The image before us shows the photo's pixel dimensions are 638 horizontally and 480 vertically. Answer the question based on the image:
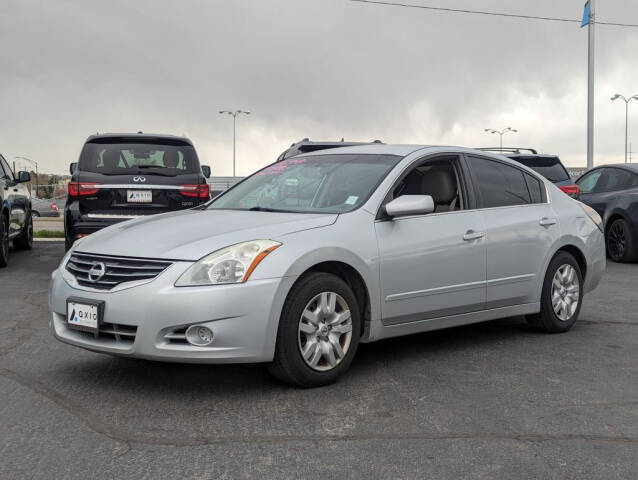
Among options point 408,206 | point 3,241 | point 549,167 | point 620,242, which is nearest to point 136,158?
point 3,241

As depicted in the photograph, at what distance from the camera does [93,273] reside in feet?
16.3

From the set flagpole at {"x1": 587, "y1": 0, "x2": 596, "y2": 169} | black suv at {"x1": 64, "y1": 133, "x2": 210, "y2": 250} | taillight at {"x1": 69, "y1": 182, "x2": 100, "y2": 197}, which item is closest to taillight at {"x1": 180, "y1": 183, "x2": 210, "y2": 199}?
black suv at {"x1": 64, "y1": 133, "x2": 210, "y2": 250}

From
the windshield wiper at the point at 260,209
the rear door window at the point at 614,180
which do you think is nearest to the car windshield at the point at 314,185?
the windshield wiper at the point at 260,209

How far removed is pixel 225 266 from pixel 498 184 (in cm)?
285

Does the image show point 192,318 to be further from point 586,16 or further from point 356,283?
point 586,16

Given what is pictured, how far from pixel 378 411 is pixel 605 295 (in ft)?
18.9

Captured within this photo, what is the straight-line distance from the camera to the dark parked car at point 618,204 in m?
13.2

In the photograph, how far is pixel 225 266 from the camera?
4.74 meters

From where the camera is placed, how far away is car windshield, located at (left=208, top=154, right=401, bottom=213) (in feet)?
18.7

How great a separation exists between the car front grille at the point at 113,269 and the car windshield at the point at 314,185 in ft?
3.90

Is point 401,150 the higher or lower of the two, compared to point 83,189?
higher

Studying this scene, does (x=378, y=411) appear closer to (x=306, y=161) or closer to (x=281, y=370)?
(x=281, y=370)

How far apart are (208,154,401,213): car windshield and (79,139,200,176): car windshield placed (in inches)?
163

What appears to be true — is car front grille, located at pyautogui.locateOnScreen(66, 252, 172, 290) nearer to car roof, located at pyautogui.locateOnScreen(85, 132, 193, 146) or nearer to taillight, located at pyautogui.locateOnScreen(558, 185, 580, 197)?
car roof, located at pyautogui.locateOnScreen(85, 132, 193, 146)
